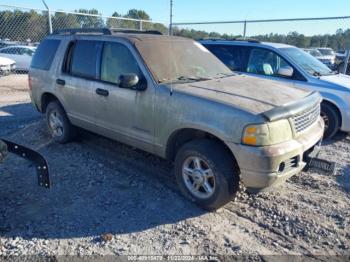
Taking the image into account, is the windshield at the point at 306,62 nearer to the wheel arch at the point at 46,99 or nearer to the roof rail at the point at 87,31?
the roof rail at the point at 87,31

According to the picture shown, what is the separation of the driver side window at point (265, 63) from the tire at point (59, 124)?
3806 millimetres

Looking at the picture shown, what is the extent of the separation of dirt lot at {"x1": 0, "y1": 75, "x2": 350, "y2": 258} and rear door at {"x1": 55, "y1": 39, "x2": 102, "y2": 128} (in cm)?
Result: 76

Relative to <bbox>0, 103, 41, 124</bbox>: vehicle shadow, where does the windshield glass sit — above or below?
above

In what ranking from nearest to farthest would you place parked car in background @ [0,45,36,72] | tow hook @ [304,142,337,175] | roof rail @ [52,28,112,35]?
tow hook @ [304,142,337,175]
roof rail @ [52,28,112,35]
parked car in background @ [0,45,36,72]

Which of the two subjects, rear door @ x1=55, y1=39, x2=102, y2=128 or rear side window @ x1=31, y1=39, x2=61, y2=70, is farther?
rear side window @ x1=31, y1=39, x2=61, y2=70

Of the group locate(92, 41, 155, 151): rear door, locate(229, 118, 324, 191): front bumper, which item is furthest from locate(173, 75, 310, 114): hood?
locate(92, 41, 155, 151): rear door

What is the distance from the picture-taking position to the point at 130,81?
13.3 ft

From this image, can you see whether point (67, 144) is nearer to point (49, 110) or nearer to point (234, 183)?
point (49, 110)

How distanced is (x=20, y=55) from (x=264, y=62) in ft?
41.0

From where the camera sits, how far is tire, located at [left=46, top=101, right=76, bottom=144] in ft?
19.0

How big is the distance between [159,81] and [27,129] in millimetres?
3955

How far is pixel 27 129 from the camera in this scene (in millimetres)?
6848

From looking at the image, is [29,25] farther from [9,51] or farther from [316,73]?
[316,73]

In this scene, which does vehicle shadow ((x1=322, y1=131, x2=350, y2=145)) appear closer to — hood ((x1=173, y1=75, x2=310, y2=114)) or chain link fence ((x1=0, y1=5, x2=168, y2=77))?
hood ((x1=173, y1=75, x2=310, y2=114))
